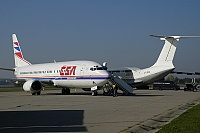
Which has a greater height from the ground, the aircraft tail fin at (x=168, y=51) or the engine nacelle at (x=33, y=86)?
the aircraft tail fin at (x=168, y=51)

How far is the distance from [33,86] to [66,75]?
4064mm

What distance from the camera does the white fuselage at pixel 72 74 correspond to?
3369cm

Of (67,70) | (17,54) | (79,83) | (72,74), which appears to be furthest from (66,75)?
(17,54)

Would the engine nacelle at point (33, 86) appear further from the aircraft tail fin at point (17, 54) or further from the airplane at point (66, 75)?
the aircraft tail fin at point (17, 54)

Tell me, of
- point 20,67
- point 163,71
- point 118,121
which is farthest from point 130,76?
point 118,121

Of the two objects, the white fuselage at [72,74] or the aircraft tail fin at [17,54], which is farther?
the aircraft tail fin at [17,54]

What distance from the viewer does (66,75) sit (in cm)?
3631

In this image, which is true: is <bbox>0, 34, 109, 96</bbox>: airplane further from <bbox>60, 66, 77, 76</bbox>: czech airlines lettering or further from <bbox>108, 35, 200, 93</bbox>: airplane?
<bbox>108, 35, 200, 93</bbox>: airplane

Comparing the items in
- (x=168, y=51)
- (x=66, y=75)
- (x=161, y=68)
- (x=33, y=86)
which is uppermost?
Answer: (x=168, y=51)

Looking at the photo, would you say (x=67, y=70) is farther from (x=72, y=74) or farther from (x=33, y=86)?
(x=33, y=86)

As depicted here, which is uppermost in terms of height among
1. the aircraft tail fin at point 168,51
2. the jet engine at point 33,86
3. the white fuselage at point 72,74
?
the aircraft tail fin at point 168,51

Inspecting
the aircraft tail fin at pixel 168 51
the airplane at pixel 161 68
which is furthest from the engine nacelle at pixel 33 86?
the aircraft tail fin at pixel 168 51

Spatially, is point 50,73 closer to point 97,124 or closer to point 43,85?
point 43,85

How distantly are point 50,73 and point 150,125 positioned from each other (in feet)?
92.1
